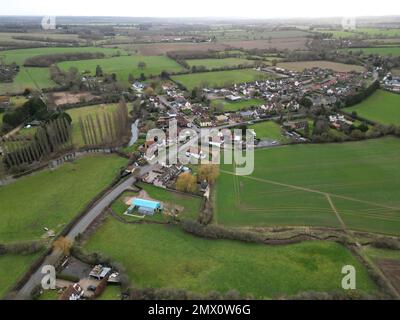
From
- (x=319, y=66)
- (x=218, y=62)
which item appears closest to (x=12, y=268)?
(x=218, y=62)

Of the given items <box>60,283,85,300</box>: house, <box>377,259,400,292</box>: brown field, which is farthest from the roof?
<box>377,259,400,292</box>: brown field

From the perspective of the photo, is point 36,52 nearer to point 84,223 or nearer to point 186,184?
point 186,184

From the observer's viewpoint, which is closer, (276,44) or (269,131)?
(269,131)

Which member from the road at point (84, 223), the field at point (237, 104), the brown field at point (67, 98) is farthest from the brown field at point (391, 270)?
the brown field at point (67, 98)

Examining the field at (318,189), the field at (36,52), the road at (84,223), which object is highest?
the field at (36,52)

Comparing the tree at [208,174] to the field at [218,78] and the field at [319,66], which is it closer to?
the field at [218,78]

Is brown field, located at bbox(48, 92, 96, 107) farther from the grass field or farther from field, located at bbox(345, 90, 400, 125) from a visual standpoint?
field, located at bbox(345, 90, 400, 125)
